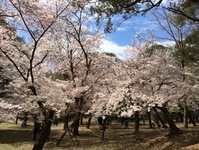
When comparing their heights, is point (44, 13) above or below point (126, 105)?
above

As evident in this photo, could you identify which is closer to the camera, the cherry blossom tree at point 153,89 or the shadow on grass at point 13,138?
the cherry blossom tree at point 153,89

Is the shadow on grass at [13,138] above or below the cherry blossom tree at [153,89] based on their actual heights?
below

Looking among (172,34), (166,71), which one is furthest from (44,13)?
(172,34)

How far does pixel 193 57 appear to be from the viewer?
26266 millimetres

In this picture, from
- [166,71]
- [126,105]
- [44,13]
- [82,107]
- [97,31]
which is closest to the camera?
[44,13]

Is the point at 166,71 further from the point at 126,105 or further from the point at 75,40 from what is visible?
the point at 75,40

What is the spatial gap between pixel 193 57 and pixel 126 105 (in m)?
11.4

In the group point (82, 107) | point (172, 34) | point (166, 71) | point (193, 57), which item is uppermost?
point (172, 34)

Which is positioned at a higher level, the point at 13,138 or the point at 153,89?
the point at 153,89

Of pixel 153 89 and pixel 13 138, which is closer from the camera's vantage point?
pixel 153 89

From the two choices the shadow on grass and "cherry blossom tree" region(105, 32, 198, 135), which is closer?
"cherry blossom tree" region(105, 32, 198, 135)

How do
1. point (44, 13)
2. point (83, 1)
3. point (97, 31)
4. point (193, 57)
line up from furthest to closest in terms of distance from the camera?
point (193, 57) → point (97, 31) → point (44, 13) → point (83, 1)

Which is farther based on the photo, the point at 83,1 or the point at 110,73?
the point at 110,73

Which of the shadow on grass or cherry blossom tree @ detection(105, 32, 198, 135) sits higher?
cherry blossom tree @ detection(105, 32, 198, 135)
